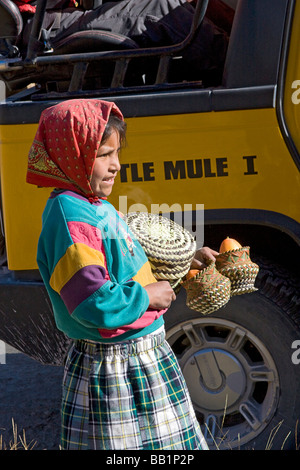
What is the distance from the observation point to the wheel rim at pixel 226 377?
3018 millimetres

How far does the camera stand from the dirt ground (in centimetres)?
364

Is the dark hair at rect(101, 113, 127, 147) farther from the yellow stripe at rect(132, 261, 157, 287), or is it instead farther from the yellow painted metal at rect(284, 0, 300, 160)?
the yellow painted metal at rect(284, 0, 300, 160)

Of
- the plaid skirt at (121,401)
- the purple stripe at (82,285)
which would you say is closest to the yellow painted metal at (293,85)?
the plaid skirt at (121,401)

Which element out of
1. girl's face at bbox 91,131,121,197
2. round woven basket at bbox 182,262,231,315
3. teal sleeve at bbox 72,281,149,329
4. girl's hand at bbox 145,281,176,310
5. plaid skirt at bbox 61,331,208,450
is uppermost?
girl's face at bbox 91,131,121,197

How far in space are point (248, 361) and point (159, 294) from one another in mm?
1256

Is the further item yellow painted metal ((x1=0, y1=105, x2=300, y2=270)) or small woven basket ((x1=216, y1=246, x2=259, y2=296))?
yellow painted metal ((x1=0, y1=105, x2=300, y2=270))

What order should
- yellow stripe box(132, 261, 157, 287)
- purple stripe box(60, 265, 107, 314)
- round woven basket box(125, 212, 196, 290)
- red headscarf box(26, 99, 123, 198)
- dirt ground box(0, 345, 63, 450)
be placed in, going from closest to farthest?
purple stripe box(60, 265, 107, 314) < red headscarf box(26, 99, 123, 198) < yellow stripe box(132, 261, 157, 287) < round woven basket box(125, 212, 196, 290) < dirt ground box(0, 345, 63, 450)

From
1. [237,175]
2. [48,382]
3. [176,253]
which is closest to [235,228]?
[237,175]

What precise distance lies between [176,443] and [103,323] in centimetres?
47

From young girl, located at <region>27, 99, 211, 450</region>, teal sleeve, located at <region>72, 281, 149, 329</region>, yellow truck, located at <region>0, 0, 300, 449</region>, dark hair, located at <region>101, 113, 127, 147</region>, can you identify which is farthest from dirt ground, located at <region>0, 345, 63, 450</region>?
dark hair, located at <region>101, 113, 127, 147</region>

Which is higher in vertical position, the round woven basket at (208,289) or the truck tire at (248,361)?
the round woven basket at (208,289)

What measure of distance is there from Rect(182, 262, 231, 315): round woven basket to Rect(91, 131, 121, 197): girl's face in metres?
0.48

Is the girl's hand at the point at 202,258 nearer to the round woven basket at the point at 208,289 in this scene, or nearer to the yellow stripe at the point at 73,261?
the round woven basket at the point at 208,289

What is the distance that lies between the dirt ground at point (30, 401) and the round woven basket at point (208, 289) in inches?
59.6
